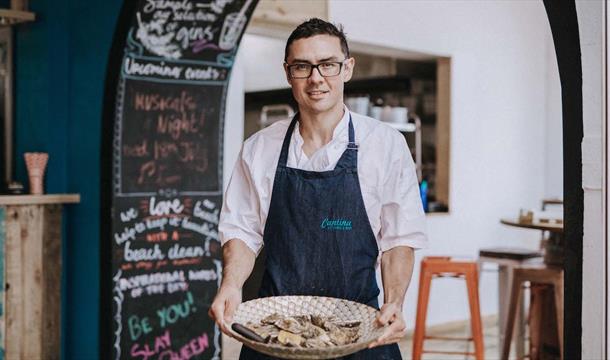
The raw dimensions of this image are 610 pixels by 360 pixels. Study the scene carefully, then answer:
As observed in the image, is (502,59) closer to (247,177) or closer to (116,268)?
(116,268)

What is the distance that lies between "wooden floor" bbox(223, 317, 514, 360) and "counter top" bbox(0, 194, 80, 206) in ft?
4.78

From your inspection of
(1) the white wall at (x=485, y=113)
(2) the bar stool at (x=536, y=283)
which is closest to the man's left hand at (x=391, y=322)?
(2) the bar stool at (x=536, y=283)

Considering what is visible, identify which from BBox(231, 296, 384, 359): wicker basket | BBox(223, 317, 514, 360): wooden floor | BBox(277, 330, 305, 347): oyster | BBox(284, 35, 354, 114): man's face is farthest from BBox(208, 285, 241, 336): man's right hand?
BBox(223, 317, 514, 360): wooden floor

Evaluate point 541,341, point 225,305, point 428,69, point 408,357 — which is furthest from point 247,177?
point 428,69

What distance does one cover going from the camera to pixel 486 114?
6809mm

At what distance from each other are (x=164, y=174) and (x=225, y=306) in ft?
7.13

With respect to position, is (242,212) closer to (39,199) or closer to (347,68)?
(347,68)

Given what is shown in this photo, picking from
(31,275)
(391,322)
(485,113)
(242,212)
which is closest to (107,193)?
(31,275)

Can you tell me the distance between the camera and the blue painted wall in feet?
12.8

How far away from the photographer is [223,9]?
3998 mm

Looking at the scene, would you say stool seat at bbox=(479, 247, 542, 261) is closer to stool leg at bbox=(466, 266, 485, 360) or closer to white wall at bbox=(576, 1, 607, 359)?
stool leg at bbox=(466, 266, 485, 360)

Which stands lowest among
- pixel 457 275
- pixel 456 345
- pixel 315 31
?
pixel 456 345

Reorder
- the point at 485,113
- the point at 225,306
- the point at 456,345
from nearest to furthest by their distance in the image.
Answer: the point at 225,306 → the point at 456,345 → the point at 485,113

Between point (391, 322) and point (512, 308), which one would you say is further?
point (512, 308)
